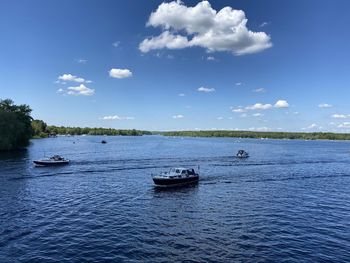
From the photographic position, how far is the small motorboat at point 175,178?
6625 centimetres

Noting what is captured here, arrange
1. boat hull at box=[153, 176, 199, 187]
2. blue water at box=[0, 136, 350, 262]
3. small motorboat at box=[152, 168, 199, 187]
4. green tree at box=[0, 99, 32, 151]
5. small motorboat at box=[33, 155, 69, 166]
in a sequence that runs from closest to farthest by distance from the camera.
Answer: blue water at box=[0, 136, 350, 262]
boat hull at box=[153, 176, 199, 187]
small motorboat at box=[152, 168, 199, 187]
small motorboat at box=[33, 155, 69, 166]
green tree at box=[0, 99, 32, 151]

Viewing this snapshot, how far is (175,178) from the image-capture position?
69.0 m

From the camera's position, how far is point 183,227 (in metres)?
40.8

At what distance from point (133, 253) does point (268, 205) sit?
27.3m

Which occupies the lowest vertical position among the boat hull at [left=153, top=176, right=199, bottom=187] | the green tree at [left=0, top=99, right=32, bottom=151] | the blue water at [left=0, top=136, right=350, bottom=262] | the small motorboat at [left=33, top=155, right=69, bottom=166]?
the blue water at [left=0, top=136, right=350, bottom=262]

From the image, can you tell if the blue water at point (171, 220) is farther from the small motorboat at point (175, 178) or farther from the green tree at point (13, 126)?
the green tree at point (13, 126)

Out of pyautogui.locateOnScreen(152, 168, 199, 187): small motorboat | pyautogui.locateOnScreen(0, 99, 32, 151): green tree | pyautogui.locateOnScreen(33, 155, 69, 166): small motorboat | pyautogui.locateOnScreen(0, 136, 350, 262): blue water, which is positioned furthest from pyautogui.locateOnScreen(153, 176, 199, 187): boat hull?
pyautogui.locateOnScreen(0, 99, 32, 151): green tree

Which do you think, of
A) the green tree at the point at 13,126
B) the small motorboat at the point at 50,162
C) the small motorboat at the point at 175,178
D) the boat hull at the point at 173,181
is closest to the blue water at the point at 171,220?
the boat hull at the point at 173,181

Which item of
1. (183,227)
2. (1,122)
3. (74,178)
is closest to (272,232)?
(183,227)

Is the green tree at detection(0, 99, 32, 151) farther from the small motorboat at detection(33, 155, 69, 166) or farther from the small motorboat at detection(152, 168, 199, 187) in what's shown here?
the small motorboat at detection(152, 168, 199, 187)

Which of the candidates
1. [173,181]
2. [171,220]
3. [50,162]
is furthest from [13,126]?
[171,220]

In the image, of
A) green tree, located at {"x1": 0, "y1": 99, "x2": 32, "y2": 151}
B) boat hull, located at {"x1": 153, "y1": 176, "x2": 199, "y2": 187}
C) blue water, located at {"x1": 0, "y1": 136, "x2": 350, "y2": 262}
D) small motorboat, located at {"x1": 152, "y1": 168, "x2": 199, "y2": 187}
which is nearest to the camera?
blue water, located at {"x1": 0, "y1": 136, "x2": 350, "y2": 262}

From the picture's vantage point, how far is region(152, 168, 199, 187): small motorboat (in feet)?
217

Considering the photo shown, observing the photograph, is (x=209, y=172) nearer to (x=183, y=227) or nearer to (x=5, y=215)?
(x=183, y=227)
